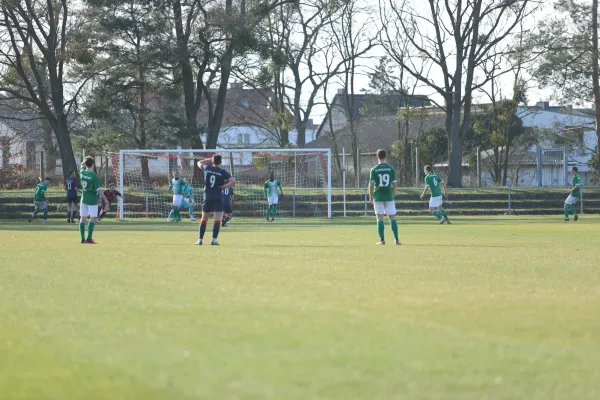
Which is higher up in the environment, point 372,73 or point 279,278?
point 372,73

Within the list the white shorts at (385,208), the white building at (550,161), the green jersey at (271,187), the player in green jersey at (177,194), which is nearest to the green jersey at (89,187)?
the white shorts at (385,208)

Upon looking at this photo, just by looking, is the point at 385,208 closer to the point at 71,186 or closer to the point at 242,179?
the point at 71,186

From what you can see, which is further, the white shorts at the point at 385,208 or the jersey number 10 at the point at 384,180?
the white shorts at the point at 385,208

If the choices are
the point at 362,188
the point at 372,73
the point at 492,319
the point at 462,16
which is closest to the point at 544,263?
the point at 492,319

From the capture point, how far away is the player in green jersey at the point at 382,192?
1964 cm

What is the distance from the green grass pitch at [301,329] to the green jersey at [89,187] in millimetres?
6471

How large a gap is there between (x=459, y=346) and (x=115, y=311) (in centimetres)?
338

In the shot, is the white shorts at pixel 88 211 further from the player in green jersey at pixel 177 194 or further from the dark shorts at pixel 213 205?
the player in green jersey at pixel 177 194

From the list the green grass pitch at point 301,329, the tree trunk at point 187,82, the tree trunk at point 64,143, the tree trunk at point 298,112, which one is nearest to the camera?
the green grass pitch at point 301,329

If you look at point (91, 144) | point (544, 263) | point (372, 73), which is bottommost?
point (544, 263)

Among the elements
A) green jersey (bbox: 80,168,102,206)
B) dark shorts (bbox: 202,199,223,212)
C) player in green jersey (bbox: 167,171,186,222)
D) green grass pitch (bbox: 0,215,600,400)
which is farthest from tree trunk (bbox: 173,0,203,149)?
green grass pitch (bbox: 0,215,600,400)

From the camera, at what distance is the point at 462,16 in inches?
1866

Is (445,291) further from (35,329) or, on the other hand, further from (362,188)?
(362,188)

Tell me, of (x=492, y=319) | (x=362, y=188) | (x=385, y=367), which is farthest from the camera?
(x=362, y=188)
